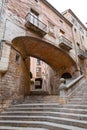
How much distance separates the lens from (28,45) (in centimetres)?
1147

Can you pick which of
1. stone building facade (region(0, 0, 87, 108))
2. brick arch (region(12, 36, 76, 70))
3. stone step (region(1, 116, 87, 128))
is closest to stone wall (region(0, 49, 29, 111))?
stone building facade (region(0, 0, 87, 108))

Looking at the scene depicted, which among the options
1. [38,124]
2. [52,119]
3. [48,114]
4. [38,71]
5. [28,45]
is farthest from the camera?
[38,71]

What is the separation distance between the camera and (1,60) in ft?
26.1

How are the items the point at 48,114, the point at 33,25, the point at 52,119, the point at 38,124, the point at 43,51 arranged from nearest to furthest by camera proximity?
the point at 38,124, the point at 52,119, the point at 48,114, the point at 33,25, the point at 43,51

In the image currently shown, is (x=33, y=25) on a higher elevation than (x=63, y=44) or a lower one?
higher

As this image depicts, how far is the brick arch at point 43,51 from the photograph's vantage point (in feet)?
34.5

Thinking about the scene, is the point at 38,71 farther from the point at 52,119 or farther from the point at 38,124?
the point at 38,124

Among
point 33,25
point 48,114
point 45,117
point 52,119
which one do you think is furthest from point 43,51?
point 52,119

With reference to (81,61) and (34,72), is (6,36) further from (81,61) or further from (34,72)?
(34,72)

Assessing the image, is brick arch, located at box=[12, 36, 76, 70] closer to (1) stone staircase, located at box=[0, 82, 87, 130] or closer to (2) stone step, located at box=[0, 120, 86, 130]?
(1) stone staircase, located at box=[0, 82, 87, 130]

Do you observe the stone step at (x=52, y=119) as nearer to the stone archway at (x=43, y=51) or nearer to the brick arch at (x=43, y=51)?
the stone archway at (x=43, y=51)

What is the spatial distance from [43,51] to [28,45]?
2024 millimetres

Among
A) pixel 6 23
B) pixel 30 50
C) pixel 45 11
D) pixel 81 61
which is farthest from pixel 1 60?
pixel 81 61

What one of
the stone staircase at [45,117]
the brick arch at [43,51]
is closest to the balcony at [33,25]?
the brick arch at [43,51]
